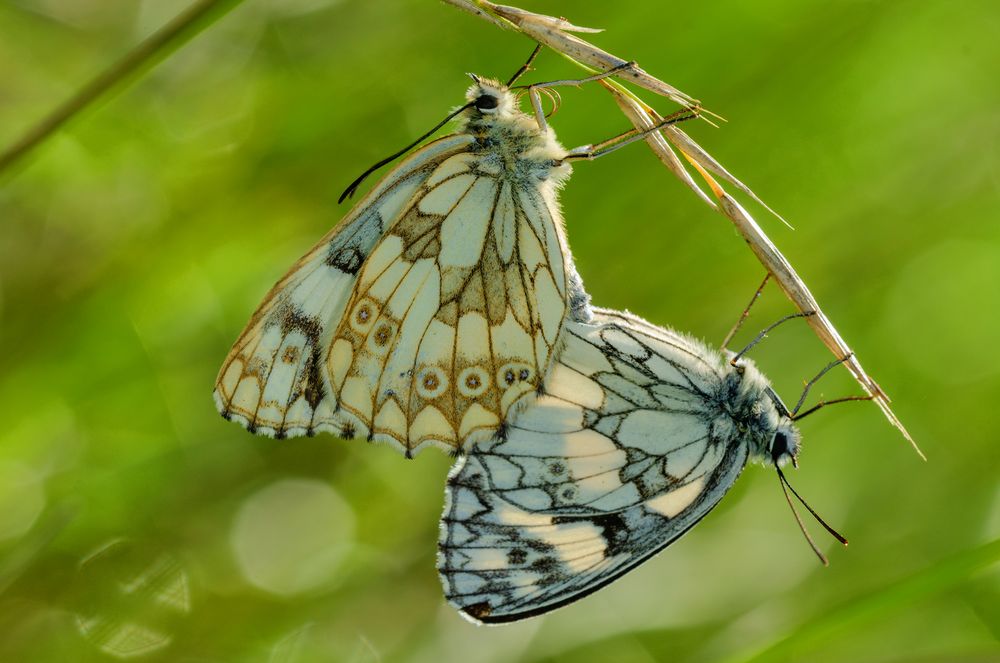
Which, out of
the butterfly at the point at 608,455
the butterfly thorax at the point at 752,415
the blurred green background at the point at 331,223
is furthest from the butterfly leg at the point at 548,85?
the butterfly thorax at the point at 752,415

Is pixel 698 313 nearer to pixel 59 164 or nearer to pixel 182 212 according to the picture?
pixel 182 212

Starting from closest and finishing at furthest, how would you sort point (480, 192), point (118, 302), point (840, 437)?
point (480, 192) → point (118, 302) → point (840, 437)

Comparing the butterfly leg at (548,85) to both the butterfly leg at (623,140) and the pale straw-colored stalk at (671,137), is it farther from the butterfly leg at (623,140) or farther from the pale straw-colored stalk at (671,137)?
the butterfly leg at (623,140)

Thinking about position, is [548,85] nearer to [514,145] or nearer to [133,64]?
[514,145]

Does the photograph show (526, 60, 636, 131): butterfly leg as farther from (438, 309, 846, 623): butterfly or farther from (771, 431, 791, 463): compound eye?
(771, 431, 791, 463): compound eye

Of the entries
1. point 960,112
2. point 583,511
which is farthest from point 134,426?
point 960,112
